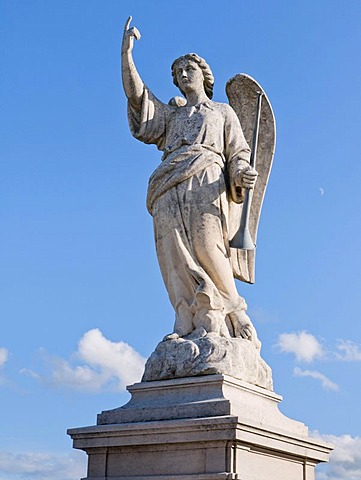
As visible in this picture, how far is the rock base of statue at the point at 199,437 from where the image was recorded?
7.86 meters

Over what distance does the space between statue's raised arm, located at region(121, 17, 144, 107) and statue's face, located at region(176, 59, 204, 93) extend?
1.55ft

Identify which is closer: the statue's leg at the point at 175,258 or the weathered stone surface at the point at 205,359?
the weathered stone surface at the point at 205,359

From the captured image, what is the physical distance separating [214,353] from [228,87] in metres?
3.47

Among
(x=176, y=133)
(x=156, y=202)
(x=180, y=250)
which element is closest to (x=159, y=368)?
(x=180, y=250)

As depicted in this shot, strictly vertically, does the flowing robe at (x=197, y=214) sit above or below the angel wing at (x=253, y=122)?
below

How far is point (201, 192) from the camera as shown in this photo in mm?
9195

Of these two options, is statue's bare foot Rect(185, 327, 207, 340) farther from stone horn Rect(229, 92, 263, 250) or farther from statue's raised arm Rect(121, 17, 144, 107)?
statue's raised arm Rect(121, 17, 144, 107)

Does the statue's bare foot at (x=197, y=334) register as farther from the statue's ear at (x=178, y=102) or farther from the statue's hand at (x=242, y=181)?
the statue's ear at (x=178, y=102)

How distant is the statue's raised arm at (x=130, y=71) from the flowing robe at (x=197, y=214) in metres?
0.66

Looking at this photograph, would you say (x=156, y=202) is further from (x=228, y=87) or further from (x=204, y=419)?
(x=204, y=419)

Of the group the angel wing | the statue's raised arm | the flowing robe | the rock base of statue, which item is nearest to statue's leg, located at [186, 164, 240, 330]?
the flowing robe

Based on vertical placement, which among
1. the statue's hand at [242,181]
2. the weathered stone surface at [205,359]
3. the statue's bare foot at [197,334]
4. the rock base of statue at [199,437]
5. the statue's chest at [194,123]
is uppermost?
the statue's chest at [194,123]

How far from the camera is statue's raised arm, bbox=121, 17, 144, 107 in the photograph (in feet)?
32.0

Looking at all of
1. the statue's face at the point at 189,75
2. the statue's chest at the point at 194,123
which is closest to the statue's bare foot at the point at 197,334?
the statue's chest at the point at 194,123
